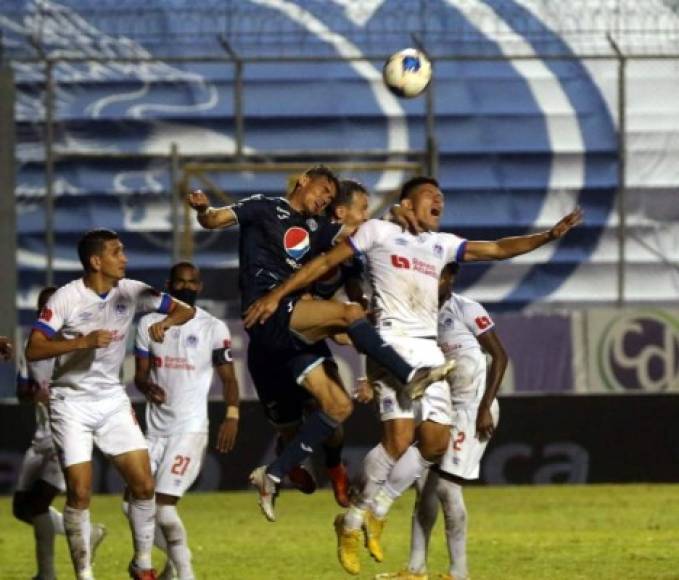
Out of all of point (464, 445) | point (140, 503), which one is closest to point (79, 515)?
point (140, 503)

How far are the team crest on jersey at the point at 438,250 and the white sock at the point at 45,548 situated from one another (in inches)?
149

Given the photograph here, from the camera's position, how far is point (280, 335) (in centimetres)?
1140

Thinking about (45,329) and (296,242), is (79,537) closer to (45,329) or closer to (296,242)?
(45,329)

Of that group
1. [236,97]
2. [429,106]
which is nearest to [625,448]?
[429,106]

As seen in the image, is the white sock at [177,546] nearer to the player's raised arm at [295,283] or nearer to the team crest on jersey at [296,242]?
the player's raised arm at [295,283]

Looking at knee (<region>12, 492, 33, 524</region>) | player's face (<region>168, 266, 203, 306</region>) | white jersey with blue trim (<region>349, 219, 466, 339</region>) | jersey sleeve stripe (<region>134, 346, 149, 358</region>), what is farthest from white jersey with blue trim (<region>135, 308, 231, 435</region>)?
white jersey with blue trim (<region>349, 219, 466, 339</region>)

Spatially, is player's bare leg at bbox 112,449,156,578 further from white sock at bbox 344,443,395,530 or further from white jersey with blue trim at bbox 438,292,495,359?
white jersey with blue trim at bbox 438,292,495,359

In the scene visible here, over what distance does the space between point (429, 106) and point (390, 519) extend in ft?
17.9

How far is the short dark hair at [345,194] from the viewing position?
40.0 feet

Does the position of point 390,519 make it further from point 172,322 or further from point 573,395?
point 172,322

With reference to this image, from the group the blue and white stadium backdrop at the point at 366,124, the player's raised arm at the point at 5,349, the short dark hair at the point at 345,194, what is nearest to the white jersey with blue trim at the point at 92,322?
the player's raised arm at the point at 5,349

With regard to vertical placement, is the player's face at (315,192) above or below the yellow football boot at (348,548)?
above

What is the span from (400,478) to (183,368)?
2.59 meters

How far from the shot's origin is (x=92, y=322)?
12156mm
